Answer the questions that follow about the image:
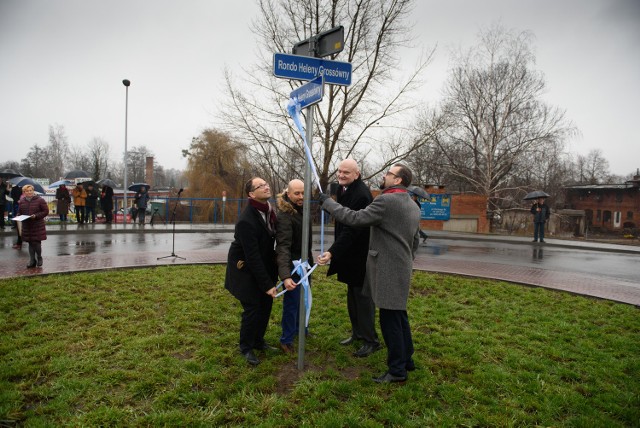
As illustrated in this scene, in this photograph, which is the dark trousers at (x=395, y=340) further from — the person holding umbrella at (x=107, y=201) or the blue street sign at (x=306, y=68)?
the person holding umbrella at (x=107, y=201)

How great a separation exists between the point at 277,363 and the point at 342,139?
12.3m

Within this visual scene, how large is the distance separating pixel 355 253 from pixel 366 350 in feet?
3.35

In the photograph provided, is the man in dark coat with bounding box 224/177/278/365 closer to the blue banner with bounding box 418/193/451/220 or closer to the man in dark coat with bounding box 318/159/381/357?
the man in dark coat with bounding box 318/159/381/357

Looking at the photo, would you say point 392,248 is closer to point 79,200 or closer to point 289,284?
point 289,284

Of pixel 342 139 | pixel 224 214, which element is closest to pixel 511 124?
pixel 342 139

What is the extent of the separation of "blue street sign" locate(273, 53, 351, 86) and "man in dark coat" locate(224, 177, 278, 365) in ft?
3.55

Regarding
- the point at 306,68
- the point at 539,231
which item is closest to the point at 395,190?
the point at 306,68

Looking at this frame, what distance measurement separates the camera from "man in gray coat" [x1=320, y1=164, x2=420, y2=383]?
342cm

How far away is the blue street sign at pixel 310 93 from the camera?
341 cm

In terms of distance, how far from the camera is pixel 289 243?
3912mm

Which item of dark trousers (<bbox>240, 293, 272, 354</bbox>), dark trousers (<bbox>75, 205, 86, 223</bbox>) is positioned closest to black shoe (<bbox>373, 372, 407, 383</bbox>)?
dark trousers (<bbox>240, 293, 272, 354</bbox>)

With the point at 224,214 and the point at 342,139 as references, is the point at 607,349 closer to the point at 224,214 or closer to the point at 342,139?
the point at 342,139

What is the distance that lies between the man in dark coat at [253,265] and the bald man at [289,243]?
0.46 ft

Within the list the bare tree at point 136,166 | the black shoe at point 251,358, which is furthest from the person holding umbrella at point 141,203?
the bare tree at point 136,166
